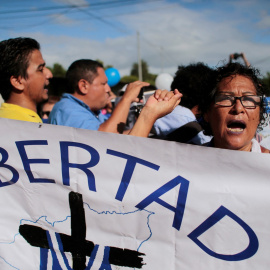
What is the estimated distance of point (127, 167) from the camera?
1.29 metres

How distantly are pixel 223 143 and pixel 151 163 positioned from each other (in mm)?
385

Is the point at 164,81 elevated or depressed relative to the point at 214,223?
elevated

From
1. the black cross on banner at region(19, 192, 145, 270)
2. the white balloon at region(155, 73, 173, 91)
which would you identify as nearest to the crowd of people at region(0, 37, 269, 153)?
the black cross on banner at region(19, 192, 145, 270)

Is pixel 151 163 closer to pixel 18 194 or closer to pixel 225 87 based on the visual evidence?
pixel 225 87

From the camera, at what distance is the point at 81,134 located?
133 cm

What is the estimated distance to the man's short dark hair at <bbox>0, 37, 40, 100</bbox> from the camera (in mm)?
1934

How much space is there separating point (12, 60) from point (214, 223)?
5.07 feet

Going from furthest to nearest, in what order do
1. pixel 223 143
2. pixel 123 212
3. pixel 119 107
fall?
pixel 119 107
pixel 223 143
pixel 123 212

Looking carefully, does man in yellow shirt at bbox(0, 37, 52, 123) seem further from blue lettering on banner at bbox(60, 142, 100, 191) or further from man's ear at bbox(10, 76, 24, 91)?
blue lettering on banner at bbox(60, 142, 100, 191)

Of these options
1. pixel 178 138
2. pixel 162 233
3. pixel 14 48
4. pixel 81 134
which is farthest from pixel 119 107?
pixel 162 233

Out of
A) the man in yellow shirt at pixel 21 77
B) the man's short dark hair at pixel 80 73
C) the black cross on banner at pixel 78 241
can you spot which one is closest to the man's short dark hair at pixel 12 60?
the man in yellow shirt at pixel 21 77

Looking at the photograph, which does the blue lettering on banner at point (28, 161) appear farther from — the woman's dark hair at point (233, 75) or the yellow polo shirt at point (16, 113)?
the woman's dark hair at point (233, 75)

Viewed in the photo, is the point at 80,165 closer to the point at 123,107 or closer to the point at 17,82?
the point at 123,107

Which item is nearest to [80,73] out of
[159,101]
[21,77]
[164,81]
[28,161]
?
[21,77]
